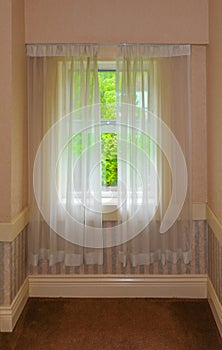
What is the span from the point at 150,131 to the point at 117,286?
48.6 inches

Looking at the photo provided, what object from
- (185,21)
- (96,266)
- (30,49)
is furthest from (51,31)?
(96,266)

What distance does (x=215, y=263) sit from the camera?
3.10 metres

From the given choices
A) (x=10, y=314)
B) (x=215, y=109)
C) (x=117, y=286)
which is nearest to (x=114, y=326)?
(x=117, y=286)

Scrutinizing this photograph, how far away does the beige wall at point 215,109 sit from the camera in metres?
2.89

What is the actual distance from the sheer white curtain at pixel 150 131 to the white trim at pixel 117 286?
0.69 feet

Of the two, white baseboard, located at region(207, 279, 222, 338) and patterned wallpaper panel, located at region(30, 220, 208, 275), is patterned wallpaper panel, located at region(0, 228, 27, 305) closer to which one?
patterned wallpaper panel, located at region(30, 220, 208, 275)

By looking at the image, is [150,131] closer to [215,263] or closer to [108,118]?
[108,118]

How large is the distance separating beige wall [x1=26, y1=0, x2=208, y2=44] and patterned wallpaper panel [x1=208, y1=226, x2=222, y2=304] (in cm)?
148

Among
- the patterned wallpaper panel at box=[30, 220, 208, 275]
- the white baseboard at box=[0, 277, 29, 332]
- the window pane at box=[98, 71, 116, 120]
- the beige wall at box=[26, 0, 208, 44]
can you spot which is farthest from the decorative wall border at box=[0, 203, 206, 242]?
the beige wall at box=[26, 0, 208, 44]

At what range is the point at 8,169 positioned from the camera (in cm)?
287

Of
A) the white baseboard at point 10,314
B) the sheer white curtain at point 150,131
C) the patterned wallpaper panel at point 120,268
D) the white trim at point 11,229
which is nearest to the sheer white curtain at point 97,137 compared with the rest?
the sheer white curtain at point 150,131

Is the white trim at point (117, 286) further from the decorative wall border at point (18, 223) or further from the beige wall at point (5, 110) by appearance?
the beige wall at point (5, 110)

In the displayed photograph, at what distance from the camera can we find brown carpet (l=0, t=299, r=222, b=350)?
267 cm

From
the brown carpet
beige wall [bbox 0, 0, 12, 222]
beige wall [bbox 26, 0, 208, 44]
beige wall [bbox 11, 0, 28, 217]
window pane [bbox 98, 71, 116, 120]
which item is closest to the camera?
the brown carpet
